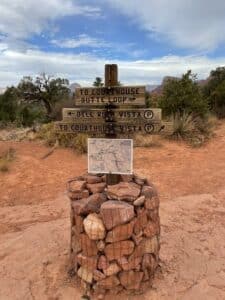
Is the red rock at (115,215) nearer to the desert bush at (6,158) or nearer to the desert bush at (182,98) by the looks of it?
the desert bush at (6,158)

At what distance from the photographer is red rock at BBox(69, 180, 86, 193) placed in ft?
12.2

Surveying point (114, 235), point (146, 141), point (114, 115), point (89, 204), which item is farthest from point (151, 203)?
point (146, 141)

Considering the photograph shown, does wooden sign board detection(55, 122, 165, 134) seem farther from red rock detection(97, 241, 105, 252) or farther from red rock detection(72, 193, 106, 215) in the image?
red rock detection(97, 241, 105, 252)

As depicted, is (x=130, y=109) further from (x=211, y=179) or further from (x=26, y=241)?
(x=211, y=179)

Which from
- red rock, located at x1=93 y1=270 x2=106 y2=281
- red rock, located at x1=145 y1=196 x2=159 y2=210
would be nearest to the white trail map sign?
red rock, located at x1=145 y1=196 x2=159 y2=210

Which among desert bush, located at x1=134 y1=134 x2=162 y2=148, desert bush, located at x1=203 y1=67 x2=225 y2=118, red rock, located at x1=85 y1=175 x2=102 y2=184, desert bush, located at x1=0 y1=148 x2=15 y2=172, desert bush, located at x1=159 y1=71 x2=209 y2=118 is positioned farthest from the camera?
desert bush, located at x1=203 y1=67 x2=225 y2=118

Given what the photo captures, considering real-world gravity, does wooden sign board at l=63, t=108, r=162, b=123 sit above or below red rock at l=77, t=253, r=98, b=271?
above

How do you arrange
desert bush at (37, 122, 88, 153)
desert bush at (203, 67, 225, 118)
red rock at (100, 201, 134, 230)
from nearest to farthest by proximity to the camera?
red rock at (100, 201, 134, 230)
desert bush at (37, 122, 88, 153)
desert bush at (203, 67, 225, 118)

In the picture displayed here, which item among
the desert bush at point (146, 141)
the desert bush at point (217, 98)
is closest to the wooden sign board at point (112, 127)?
the desert bush at point (146, 141)

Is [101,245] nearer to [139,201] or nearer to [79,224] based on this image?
[79,224]

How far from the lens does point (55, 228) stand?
5.13m

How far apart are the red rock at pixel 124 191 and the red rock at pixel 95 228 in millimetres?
291

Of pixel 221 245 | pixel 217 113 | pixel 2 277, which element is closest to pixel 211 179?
pixel 221 245

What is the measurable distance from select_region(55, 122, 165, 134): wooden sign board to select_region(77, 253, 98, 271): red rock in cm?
126
